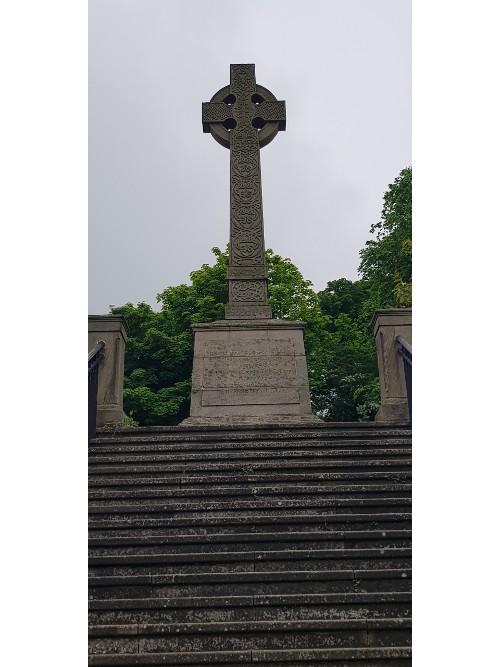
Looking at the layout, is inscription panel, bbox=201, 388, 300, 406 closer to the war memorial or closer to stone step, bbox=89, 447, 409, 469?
the war memorial

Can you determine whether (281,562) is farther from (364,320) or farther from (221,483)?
(364,320)

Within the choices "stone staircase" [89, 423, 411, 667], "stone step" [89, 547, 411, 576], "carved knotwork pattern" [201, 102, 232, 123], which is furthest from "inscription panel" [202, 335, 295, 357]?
"stone step" [89, 547, 411, 576]


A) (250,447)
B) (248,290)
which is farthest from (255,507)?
(248,290)

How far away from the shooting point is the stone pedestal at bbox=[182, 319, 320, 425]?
8.73m

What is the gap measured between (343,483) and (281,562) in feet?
4.52

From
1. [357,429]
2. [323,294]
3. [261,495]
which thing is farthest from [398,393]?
[323,294]

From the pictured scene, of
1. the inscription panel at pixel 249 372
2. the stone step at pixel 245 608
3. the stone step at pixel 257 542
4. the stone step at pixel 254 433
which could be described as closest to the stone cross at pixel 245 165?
the inscription panel at pixel 249 372

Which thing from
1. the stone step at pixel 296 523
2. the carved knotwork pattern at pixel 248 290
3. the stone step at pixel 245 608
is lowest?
the stone step at pixel 245 608

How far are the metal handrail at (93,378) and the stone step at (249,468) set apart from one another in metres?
0.80

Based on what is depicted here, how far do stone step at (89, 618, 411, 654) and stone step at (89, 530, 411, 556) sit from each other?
986mm

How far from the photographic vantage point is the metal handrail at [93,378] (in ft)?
23.2

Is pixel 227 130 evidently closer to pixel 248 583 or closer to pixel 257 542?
pixel 257 542

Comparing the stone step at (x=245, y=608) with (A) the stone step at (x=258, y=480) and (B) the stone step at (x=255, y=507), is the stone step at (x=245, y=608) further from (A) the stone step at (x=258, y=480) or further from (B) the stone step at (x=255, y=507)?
(A) the stone step at (x=258, y=480)

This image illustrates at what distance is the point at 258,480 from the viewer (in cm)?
607
